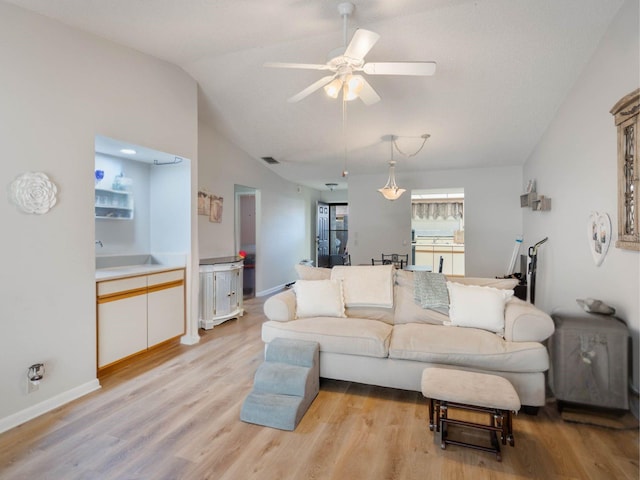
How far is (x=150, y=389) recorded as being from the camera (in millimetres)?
2740

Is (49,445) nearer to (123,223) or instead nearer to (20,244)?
(20,244)

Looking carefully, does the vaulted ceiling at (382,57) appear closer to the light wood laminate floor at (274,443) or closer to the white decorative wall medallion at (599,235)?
the white decorative wall medallion at (599,235)

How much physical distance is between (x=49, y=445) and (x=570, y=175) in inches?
201

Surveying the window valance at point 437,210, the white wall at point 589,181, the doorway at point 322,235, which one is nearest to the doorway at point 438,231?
the window valance at point 437,210

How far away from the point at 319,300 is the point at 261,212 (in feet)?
11.8

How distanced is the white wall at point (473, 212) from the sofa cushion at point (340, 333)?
4266 millimetres

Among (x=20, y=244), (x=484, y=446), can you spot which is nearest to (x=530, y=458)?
(x=484, y=446)

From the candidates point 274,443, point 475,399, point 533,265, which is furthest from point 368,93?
point 533,265

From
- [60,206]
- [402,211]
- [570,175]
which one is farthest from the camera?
[402,211]

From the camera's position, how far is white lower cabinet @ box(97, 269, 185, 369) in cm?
295

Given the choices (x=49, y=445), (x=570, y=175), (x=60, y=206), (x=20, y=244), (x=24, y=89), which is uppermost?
(x=24, y=89)

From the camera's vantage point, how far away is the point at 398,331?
277 centimetres

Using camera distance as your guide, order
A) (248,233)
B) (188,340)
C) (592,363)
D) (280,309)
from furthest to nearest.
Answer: (248,233) → (188,340) → (280,309) → (592,363)

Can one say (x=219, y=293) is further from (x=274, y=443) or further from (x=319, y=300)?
(x=274, y=443)
